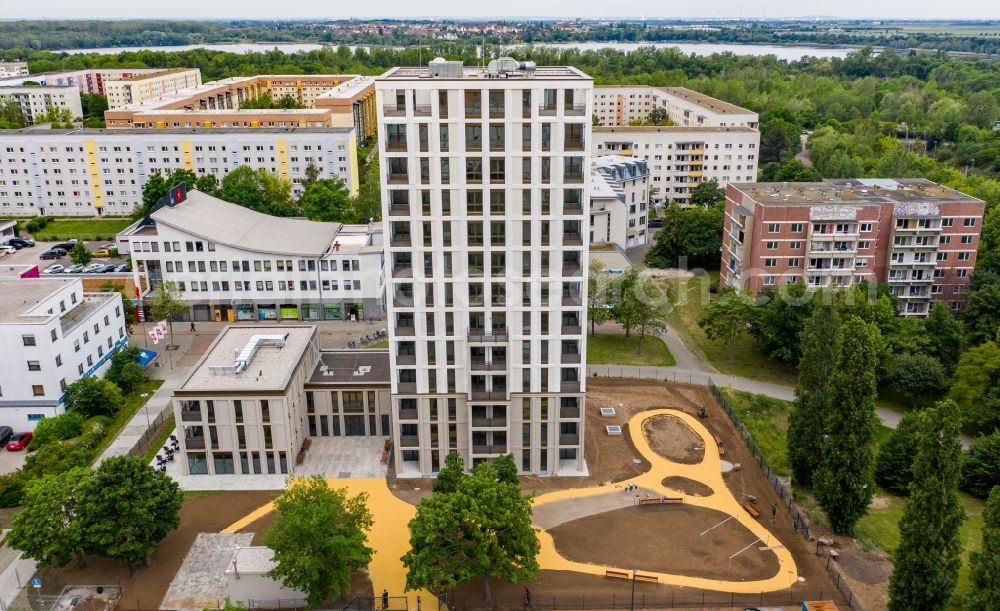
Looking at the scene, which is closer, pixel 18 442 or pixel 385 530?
pixel 385 530

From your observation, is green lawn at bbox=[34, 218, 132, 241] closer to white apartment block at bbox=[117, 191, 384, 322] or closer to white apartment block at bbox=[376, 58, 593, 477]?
white apartment block at bbox=[117, 191, 384, 322]

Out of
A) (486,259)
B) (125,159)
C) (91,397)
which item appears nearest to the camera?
(486,259)

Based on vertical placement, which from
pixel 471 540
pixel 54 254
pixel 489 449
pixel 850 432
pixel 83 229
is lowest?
pixel 489 449

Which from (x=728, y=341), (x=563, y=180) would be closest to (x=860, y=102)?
(x=728, y=341)

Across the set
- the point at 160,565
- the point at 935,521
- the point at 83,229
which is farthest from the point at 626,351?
the point at 83,229

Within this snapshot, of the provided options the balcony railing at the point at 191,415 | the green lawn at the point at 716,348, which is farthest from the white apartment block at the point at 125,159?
the balcony railing at the point at 191,415

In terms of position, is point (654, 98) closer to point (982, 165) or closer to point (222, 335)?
point (982, 165)

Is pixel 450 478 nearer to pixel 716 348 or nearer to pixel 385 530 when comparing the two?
pixel 385 530
